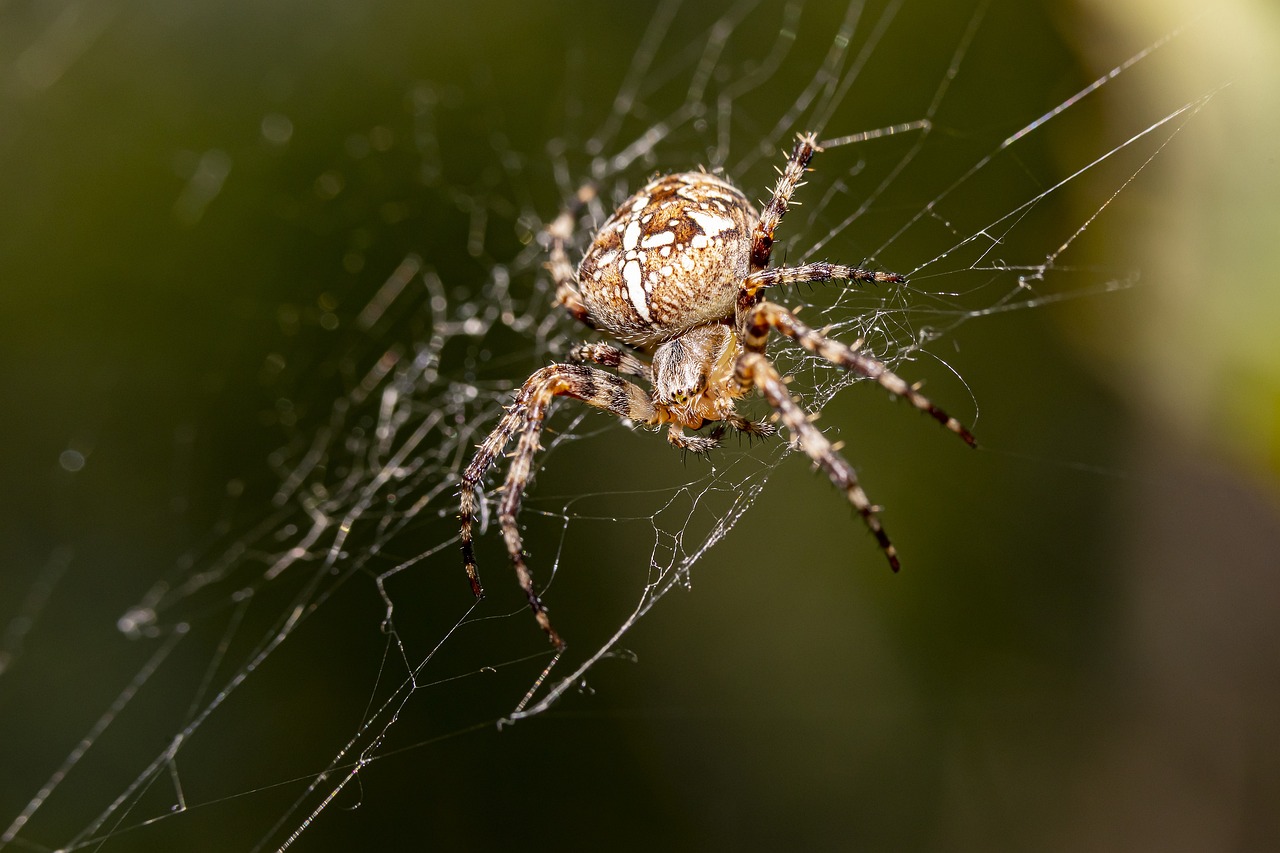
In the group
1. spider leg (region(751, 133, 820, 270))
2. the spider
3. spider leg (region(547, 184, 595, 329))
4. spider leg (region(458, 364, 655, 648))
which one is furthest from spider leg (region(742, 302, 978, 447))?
spider leg (region(547, 184, 595, 329))

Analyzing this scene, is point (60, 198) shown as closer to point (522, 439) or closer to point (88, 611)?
point (88, 611)

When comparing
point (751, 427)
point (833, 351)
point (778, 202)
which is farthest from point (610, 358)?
point (833, 351)

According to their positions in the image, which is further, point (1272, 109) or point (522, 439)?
point (522, 439)

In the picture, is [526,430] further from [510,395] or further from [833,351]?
[833,351]

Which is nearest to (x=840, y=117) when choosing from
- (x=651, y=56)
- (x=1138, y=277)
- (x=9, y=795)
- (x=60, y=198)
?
(x=651, y=56)

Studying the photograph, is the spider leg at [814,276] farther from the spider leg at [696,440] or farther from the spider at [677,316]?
the spider leg at [696,440]
